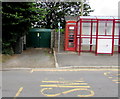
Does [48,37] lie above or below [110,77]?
above

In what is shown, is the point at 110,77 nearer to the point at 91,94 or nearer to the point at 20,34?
the point at 91,94

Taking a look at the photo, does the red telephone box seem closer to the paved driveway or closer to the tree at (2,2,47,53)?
the tree at (2,2,47,53)

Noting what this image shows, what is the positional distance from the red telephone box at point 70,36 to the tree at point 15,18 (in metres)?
2.65

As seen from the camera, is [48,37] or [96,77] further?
[48,37]

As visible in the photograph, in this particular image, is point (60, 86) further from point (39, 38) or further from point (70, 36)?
point (39, 38)

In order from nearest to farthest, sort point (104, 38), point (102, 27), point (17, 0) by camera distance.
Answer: point (17, 0) < point (104, 38) < point (102, 27)

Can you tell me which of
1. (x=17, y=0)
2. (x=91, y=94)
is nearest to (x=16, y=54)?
(x=17, y=0)

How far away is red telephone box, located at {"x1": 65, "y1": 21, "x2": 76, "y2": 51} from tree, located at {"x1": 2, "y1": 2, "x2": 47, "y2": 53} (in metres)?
2.65

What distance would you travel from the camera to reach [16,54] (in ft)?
38.7

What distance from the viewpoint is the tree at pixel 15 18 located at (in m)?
10.3

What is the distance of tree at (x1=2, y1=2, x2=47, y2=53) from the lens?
Answer: 1027 centimetres

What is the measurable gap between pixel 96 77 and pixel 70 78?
43.0 inches

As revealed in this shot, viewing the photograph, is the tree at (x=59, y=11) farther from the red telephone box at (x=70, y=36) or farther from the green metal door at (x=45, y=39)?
the red telephone box at (x=70, y=36)

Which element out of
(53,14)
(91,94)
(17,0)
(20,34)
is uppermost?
(53,14)
